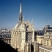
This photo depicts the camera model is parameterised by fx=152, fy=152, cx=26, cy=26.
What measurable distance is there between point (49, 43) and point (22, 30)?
9981 millimetres

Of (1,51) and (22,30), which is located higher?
(22,30)

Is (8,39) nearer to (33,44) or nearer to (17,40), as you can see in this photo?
(17,40)

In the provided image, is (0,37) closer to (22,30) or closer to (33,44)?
(22,30)

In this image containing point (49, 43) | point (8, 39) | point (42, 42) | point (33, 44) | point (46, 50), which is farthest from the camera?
point (8, 39)

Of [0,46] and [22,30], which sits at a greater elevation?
[22,30]

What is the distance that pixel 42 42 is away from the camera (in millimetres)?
54469

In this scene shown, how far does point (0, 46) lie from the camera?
56.0m

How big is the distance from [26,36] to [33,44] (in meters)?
10.7

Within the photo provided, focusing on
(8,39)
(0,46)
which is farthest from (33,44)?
(8,39)

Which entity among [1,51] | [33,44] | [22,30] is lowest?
[1,51]

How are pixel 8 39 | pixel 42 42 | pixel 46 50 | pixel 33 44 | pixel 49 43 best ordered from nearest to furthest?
pixel 46 50
pixel 33 44
pixel 49 43
pixel 42 42
pixel 8 39

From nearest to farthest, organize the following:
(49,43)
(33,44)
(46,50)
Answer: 1. (46,50)
2. (33,44)
3. (49,43)

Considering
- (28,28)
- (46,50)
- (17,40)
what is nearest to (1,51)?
(17,40)

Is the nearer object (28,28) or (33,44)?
(33,44)
